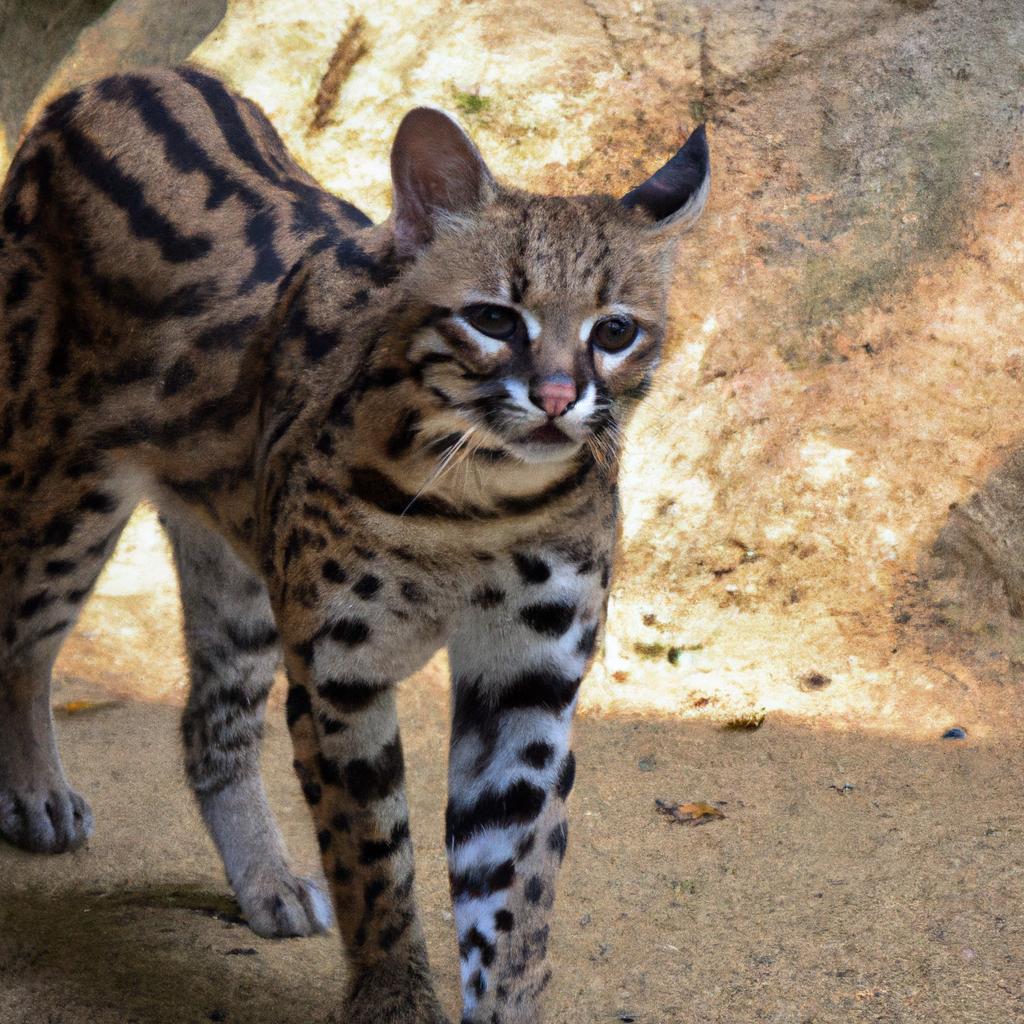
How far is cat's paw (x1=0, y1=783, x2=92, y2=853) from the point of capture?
4.76 m

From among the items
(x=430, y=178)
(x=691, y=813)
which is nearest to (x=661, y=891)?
(x=691, y=813)

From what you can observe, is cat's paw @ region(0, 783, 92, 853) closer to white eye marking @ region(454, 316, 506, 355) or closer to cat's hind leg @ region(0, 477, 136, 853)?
cat's hind leg @ region(0, 477, 136, 853)

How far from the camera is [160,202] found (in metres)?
4.16

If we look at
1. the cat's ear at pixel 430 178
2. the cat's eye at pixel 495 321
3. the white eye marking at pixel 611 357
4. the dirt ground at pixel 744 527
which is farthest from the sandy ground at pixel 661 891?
the cat's ear at pixel 430 178

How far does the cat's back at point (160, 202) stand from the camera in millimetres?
4074

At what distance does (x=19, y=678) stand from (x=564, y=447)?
96.1 inches

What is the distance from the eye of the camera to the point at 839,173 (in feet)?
21.5

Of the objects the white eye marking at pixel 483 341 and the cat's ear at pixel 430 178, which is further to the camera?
the cat's ear at pixel 430 178

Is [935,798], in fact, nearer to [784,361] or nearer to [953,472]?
[953,472]

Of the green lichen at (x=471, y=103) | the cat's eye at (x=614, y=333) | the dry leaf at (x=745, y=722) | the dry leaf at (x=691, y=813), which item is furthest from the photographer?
the green lichen at (x=471, y=103)

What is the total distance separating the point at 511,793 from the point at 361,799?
0.38 meters

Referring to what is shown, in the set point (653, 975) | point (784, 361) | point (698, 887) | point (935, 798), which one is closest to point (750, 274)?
point (784, 361)

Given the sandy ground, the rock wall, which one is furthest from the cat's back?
the rock wall

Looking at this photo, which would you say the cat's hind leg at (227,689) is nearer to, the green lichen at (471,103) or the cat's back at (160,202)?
the cat's back at (160,202)
